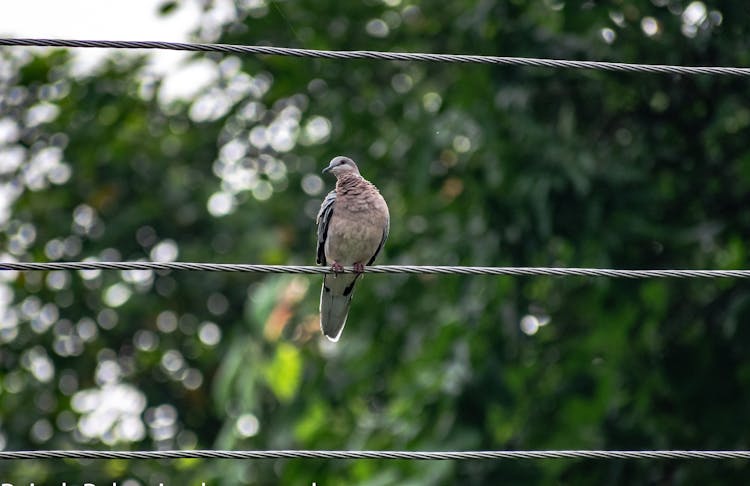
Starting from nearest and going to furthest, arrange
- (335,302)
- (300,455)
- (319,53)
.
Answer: (300,455)
(319,53)
(335,302)

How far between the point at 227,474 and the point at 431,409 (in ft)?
4.58

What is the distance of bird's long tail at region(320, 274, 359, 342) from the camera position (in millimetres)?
6812

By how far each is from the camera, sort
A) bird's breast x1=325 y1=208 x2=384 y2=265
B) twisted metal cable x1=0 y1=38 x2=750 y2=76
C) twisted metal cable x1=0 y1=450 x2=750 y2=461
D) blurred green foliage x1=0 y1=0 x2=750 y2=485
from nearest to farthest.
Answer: twisted metal cable x1=0 y1=450 x2=750 y2=461 < twisted metal cable x1=0 y1=38 x2=750 y2=76 < bird's breast x1=325 y1=208 x2=384 y2=265 < blurred green foliage x1=0 y1=0 x2=750 y2=485

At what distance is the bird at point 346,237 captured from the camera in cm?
671

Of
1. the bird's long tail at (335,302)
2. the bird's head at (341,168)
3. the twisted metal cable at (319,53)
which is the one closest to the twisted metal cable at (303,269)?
the twisted metal cable at (319,53)

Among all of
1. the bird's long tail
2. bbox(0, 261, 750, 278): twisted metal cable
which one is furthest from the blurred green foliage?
bbox(0, 261, 750, 278): twisted metal cable

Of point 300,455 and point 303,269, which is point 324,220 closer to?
point 303,269

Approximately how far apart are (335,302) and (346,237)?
369 mm

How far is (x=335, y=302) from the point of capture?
22.4 ft

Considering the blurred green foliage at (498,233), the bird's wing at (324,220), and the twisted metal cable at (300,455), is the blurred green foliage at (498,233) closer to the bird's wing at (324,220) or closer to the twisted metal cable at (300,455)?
the bird's wing at (324,220)

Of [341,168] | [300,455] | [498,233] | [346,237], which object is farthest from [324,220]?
[300,455]

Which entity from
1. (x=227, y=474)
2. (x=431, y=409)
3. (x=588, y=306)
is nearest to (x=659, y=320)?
(x=588, y=306)

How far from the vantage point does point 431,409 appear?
7664 mm

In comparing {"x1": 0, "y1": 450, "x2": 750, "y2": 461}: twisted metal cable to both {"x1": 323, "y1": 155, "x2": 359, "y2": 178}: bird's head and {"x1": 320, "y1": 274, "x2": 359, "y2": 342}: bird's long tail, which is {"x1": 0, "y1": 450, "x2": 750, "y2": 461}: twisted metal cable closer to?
{"x1": 320, "y1": 274, "x2": 359, "y2": 342}: bird's long tail
